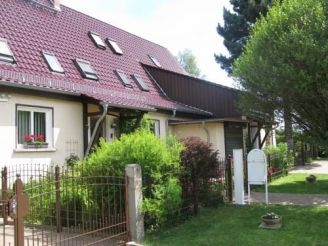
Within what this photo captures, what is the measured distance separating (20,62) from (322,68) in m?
9.07

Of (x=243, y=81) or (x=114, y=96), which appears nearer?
(x=243, y=81)

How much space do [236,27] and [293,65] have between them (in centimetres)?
1764

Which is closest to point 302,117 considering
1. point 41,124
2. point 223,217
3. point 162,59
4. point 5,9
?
point 223,217

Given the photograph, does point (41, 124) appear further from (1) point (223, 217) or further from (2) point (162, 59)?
(2) point (162, 59)

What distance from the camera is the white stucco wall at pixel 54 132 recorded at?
11.2 metres

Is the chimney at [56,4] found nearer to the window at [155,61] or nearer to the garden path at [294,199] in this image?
the window at [155,61]

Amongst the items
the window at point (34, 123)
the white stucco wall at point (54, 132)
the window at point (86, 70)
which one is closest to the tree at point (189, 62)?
the window at point (86, 70)

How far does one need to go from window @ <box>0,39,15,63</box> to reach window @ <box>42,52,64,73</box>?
5.08ft

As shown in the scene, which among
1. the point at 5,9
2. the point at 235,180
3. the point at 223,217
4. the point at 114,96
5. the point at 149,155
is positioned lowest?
the point at 223,217

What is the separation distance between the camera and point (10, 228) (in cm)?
834

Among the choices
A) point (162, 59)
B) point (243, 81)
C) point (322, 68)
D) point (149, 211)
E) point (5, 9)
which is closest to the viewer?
point (149, 211)

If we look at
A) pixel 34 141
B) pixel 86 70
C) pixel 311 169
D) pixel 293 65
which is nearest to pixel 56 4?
pixel 86 70

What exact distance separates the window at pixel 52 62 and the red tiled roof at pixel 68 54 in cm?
19

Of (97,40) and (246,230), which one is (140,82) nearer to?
(97,40)
